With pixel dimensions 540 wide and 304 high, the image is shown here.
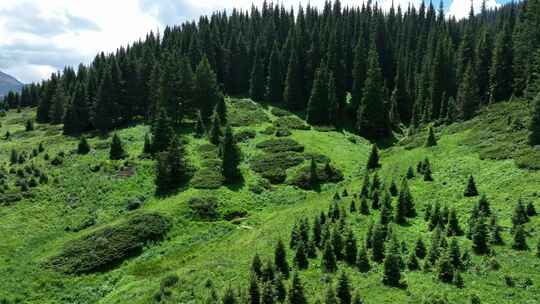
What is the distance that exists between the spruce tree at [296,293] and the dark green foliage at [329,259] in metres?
4.80

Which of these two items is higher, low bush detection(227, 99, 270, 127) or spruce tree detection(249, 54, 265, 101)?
spruce tree detection(249, 54, 265, 101)

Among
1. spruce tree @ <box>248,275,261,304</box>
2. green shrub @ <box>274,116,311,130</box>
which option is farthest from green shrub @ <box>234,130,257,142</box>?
spruce tree @ <box>248,275,261,304</box>

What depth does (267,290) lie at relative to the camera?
33.5m

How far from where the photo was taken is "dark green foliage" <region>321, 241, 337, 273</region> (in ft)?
123

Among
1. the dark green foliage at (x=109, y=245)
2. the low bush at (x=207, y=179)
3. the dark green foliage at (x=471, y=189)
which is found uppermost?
the dark green foliage at (x=471, y=189)

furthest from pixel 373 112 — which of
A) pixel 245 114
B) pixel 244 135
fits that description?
pixel 245 114

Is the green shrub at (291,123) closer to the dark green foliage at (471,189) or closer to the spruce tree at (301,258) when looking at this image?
the dark green foliage at (471,189)

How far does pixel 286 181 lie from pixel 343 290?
37100 mm

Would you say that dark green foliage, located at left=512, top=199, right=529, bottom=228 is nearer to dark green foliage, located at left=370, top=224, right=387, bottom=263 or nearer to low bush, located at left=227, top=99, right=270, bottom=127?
dark green foliage, located at left=370, top=224, right=387, bottom=263

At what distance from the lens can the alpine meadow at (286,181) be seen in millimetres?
36312

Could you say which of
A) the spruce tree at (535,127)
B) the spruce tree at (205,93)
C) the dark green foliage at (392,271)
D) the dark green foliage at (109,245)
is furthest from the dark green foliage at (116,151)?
the spruce tree at (535,127)

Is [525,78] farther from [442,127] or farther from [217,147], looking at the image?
[217,147]

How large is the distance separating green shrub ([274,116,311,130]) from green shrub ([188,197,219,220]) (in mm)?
35512

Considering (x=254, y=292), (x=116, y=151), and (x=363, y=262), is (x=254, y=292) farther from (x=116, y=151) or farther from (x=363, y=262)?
(x=116, y=151)
